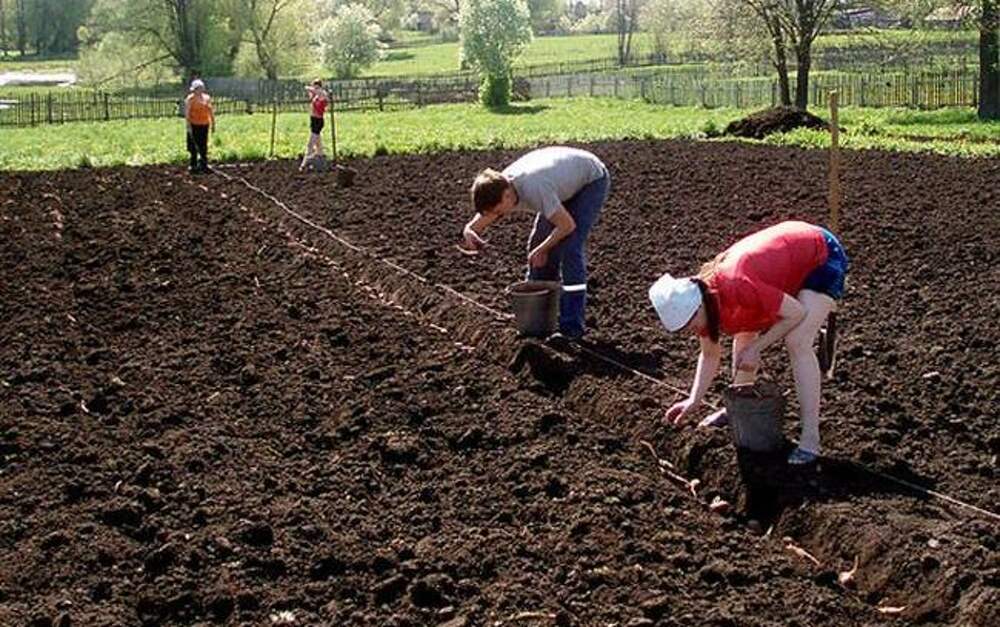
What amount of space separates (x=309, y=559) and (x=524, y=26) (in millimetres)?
68339

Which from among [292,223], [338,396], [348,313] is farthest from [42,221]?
[338,396]

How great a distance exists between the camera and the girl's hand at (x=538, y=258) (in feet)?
32.0

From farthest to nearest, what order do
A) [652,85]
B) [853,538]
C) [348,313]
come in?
[652,85], [348,313], [853,538]

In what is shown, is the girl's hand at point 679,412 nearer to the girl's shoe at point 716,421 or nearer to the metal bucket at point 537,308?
the girl's shoe at point 716,421

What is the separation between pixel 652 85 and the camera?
61281 mm

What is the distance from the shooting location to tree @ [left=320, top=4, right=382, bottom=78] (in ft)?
327

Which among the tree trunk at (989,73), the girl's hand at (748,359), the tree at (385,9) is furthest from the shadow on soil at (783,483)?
the tree at (385,9)

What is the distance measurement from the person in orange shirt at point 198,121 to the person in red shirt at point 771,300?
63.0 feet

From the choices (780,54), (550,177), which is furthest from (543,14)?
(550,177)

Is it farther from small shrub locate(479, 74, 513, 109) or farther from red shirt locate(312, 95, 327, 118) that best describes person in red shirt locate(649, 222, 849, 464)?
small shrub locate(479, 74, 513, 109)

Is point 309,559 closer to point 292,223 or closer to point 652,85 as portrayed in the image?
point 292,223

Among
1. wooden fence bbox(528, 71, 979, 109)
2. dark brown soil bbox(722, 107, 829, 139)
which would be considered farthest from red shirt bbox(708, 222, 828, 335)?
wooden fence bbox(528, 71, 979, 109)

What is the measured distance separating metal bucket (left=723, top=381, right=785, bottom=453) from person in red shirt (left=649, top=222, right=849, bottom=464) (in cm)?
19

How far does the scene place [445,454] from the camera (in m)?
7.65
